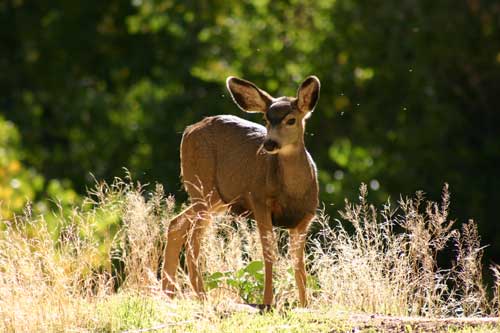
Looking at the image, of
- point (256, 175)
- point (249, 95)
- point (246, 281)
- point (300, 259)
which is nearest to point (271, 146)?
point (256, 175)

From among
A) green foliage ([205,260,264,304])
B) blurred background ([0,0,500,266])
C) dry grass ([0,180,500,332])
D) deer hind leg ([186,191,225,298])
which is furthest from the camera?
blurred background ([0,0,500,266])

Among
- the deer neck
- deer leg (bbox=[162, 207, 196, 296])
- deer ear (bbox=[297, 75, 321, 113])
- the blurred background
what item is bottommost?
deer leg (bbox=[162, 207, 196, 296])

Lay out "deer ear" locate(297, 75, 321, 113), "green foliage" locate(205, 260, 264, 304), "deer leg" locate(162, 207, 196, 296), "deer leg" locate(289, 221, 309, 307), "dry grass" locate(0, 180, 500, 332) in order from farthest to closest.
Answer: "deer leg" locate(162, 207, 196, 296) < "green foliage" locate(205, 260, 264, 304) < "deer ear" locate(297, 75, 321, 113) < "deer leg" locate(289, 221, 309, 307) < "dry grass" locate(0, 180, 500, 332)

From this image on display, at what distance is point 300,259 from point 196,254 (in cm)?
118

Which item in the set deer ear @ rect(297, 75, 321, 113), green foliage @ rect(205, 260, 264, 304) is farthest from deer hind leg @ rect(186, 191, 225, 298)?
deer ear @ rect(297, 75, 321, 113)

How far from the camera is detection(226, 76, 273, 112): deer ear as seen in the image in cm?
909

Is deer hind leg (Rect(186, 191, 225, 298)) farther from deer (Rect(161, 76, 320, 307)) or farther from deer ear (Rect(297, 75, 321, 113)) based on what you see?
deer ear (Rect(297, 75, 321, 113))

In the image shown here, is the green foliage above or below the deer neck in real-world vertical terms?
below

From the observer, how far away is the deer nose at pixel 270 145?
8.52 meters

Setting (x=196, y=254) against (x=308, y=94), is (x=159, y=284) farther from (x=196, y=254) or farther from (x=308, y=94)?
(x=308, y=94)

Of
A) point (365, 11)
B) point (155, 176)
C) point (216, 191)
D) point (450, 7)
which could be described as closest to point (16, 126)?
point (155, 176)

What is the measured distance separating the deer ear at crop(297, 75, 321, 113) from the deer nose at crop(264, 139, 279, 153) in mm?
415

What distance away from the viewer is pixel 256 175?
9.00 m

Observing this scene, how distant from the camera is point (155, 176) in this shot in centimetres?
1662
